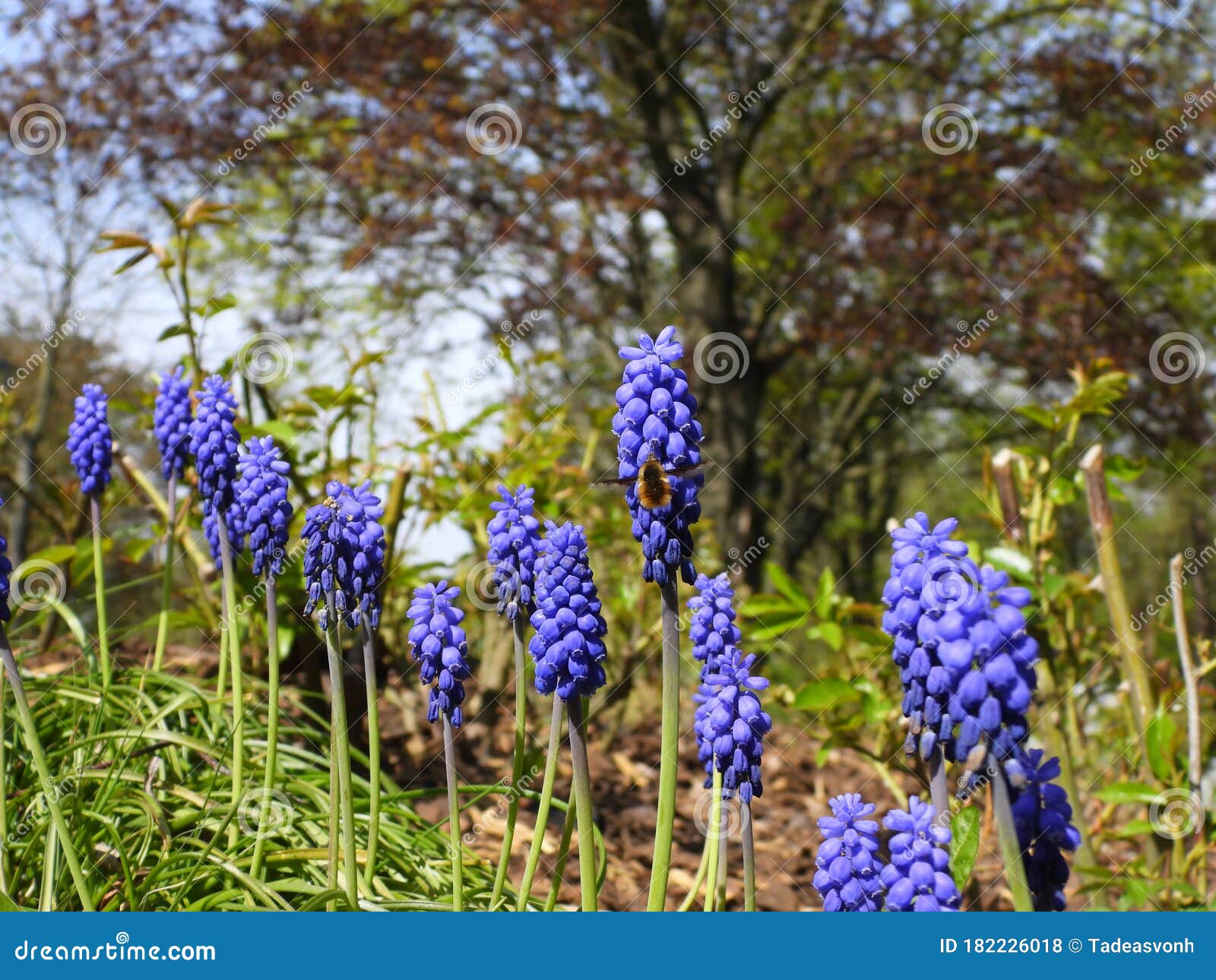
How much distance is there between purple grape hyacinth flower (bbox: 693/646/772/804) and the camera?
1.96 metres

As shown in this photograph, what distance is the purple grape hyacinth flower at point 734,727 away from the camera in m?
1.96

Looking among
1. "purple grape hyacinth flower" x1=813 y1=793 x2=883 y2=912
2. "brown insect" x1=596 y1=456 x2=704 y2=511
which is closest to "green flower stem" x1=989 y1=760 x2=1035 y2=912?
"purple grape hyacinth flower" x1=813 y1=793 x2=883 y2=912

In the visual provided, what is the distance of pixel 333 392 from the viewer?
4.25 m

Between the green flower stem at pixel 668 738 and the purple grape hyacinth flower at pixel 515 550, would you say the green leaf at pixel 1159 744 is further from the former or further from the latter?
the purple grape hyacinth flower at pixel 515 550

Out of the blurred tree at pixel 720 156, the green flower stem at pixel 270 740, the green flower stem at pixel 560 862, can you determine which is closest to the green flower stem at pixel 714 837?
the green flower stem at pixel 560 862

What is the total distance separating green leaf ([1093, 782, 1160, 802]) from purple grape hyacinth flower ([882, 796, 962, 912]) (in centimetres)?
221

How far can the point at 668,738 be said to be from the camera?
1808 mm

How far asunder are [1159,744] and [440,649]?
8.49 ft

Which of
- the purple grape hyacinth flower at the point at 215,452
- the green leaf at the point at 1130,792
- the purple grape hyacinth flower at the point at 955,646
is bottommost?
the green leaf at the point at 1130,792

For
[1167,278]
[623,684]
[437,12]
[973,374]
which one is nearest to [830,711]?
[623,684]

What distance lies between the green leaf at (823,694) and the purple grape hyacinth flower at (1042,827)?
6.65 ft

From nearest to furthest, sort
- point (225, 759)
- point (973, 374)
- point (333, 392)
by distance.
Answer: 1. point (225, 759)
2. point (333, 392)
3. point (973, 374)

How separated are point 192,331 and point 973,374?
414 inches

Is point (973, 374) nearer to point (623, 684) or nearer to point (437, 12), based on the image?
point (437, 12)
